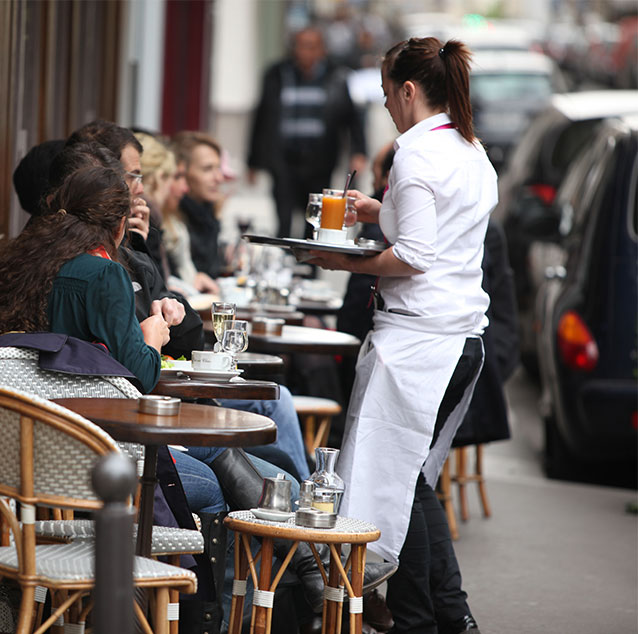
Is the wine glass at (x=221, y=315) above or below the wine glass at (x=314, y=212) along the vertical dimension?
below

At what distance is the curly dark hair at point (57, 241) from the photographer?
4379 millimetres

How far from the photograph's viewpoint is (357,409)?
16.5 ft

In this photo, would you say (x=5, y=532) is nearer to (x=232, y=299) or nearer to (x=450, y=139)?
(x=450, y=139)

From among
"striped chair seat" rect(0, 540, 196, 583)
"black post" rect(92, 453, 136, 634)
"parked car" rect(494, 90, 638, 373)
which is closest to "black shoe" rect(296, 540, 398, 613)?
"striped chair seat" rect(0, 540, 196, 583)

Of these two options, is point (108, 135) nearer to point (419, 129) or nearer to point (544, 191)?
point (419, 129)

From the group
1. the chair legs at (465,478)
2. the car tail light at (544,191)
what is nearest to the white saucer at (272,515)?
the chair legs at (465,478)

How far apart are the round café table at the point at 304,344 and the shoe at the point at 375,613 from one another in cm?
134

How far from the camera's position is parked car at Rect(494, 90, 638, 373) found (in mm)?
10820

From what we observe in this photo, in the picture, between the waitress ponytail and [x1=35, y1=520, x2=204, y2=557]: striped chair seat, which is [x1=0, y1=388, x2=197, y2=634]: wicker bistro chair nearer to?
[x1=35, y1=520, x2=204, y2=557]: striped chair seat

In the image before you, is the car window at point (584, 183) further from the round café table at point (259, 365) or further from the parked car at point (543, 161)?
the round café table at point (259, 365)

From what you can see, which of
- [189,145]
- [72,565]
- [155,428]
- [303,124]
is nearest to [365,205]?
[155,428]

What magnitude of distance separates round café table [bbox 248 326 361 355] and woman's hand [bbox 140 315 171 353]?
1319 mm

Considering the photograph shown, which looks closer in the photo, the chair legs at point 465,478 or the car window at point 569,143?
the chair legs at point 465,478

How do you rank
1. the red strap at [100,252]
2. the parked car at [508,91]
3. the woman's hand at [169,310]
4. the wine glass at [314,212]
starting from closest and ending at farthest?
the red strap at [100,252], the woman's hand at [169,310], the wine glass at [314,212], the parked car at [508,91]
